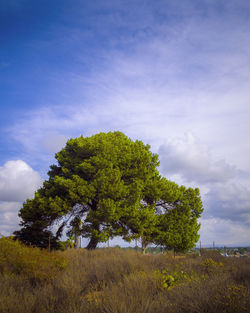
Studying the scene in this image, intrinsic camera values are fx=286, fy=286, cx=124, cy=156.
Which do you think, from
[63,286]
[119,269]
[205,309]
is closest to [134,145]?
[119,269]

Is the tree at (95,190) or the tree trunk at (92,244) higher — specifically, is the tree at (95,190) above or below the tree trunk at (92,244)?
above

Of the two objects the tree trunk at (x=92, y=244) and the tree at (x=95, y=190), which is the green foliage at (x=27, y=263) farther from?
the tree trunk at (x=92, y=244)

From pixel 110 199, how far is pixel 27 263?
10610 millimetres

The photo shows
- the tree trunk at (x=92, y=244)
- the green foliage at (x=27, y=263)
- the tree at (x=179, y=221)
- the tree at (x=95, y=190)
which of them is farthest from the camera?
the tree at (x=179, y=221)

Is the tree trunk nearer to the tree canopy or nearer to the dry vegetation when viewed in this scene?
the tree canopy

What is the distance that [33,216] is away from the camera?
20.9m

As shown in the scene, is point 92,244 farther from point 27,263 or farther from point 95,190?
point 27,263

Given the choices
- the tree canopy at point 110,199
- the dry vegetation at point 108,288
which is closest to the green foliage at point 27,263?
the dry vegetation at point 108,288

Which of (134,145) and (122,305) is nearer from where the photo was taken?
(122,305)

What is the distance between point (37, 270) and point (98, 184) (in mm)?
10967

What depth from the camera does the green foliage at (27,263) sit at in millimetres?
9383

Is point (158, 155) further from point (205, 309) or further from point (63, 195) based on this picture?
point (205, 309)

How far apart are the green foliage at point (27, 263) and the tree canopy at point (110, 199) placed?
28.1ft

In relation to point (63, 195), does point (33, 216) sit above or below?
below
